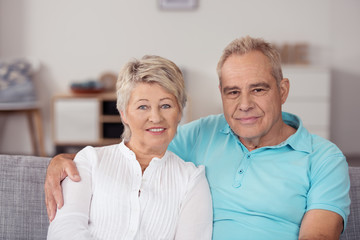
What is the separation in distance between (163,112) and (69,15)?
4183 millimetres

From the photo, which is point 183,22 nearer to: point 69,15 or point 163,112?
point 69,15

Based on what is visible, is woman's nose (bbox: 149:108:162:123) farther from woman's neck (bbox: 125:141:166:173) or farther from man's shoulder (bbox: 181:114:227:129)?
man's shoulder (bbox: 181:114:227:129)

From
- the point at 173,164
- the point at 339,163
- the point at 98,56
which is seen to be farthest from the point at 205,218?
the point at 98,56

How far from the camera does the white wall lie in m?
5.11

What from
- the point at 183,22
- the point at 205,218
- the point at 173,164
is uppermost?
the point at 183,22

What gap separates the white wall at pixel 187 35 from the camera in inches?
201

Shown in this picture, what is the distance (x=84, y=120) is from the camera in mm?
4746

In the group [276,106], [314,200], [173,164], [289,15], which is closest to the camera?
[314,200]

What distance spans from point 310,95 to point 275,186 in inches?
140

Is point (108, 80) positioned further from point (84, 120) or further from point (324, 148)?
point (324, 148)

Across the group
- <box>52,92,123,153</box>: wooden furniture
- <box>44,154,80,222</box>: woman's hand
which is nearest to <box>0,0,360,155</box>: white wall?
<box>52,92,123,153</box>: wooden furniture

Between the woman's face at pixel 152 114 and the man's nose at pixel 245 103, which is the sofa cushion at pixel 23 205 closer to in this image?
the woman's face at pixel 152 114

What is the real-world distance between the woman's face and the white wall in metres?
3.70

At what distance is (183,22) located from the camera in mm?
5156
